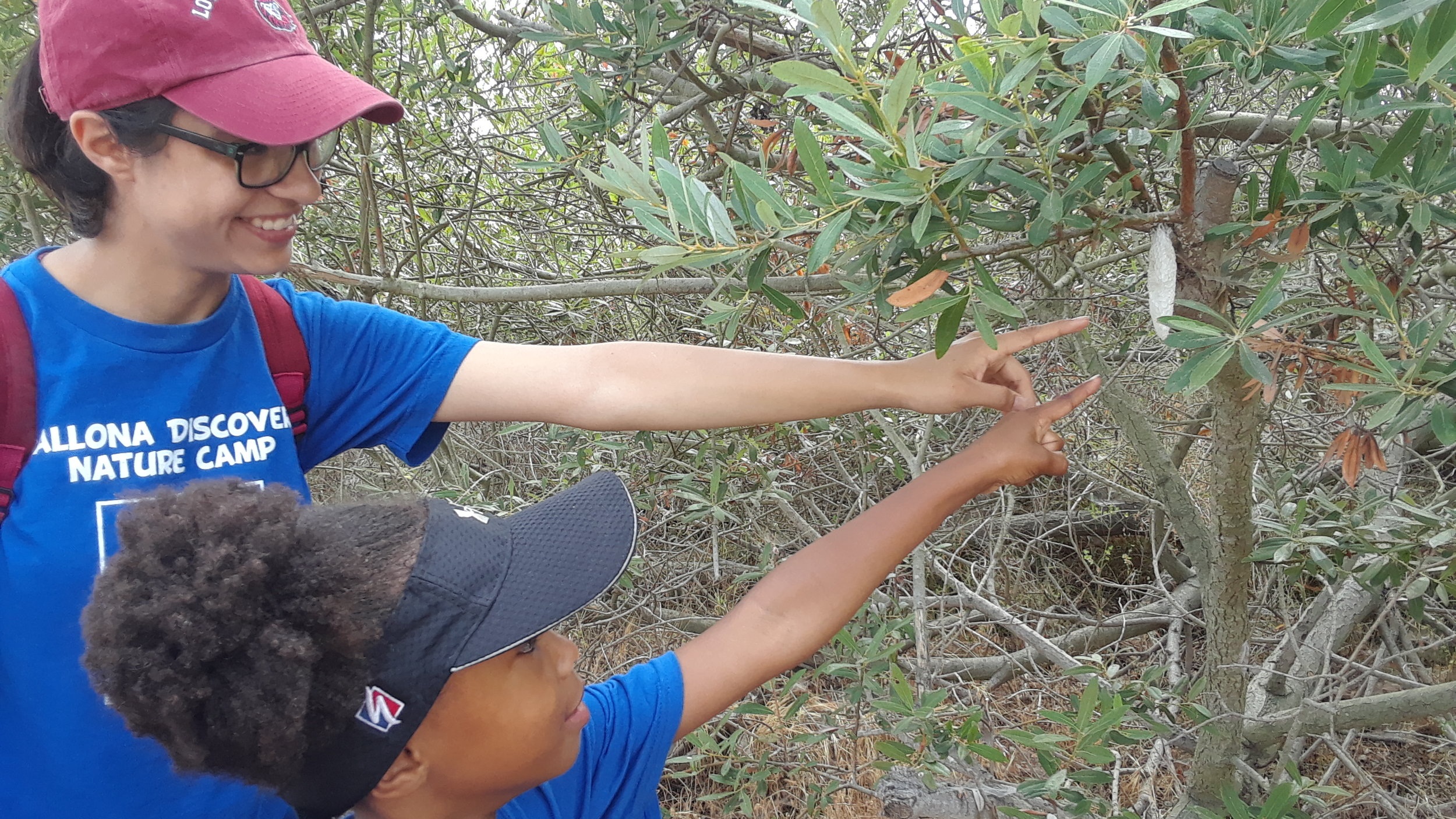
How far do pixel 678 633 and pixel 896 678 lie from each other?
1637 millimetres

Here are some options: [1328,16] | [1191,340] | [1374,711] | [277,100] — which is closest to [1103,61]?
[1328,16]

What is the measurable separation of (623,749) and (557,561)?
1.33 feet

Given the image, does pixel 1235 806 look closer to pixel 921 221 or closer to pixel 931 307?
pixel 931 307

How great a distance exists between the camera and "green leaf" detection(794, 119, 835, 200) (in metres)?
1.08

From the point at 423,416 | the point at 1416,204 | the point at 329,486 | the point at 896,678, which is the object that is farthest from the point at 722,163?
the point at 329,486

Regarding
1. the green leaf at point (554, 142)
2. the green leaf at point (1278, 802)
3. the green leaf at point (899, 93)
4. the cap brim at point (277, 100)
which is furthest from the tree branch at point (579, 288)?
the green leaf at point (1278, 802)

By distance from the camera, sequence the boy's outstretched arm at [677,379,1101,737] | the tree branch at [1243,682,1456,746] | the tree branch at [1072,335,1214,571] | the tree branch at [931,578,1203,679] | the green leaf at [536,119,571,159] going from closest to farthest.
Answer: the boy's outstretched arm at [677,379,1101,737] → the tree branch at [1243,682,1456,746] → the tree branch at [1072,335,1214,571] → the green leaf at [536,119,571,159] → the tree branch at [931,578,1203,679]

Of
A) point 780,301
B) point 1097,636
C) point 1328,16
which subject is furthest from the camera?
point 1097,636

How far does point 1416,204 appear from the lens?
1128 mm

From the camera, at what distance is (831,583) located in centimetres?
144

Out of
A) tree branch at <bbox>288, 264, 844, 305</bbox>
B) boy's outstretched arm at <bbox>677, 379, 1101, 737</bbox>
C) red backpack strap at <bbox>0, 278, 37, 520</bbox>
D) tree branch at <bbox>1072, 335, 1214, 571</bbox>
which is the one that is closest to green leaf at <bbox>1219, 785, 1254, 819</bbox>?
tree branch at <bbox>1072, 335, 1214, 571</bbox>

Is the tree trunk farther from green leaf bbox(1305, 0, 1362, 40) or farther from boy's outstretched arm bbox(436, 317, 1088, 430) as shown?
green leaf bbox(1305, 0, 1362, 40)

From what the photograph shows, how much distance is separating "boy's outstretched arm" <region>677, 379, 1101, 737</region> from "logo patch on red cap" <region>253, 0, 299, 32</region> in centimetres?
108

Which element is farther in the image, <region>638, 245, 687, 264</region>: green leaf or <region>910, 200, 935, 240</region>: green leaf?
<region>638, 245, 687, 264</region>: green leaf
